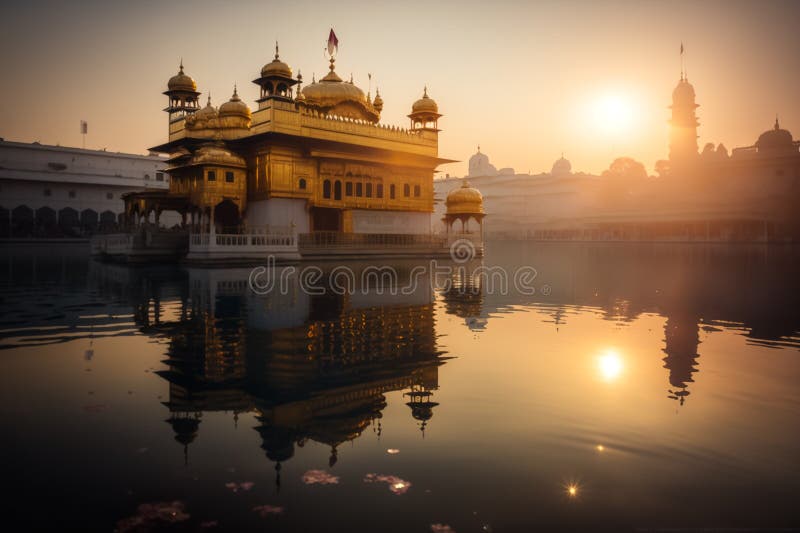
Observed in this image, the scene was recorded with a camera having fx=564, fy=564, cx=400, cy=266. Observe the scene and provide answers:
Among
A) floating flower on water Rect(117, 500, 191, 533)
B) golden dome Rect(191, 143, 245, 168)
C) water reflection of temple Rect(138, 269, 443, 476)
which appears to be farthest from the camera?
golden dome Rect(191, 143, 245, 168)

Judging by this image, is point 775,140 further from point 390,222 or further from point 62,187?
point 62,187

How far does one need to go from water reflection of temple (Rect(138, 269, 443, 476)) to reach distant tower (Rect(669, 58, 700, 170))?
75.3 metres

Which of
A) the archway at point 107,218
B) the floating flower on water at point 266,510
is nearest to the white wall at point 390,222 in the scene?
the floating flower on water at point 266,510

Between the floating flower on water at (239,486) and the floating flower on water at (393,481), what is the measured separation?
2.41ft

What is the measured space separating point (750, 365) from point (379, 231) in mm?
29806

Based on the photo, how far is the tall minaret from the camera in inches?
2975

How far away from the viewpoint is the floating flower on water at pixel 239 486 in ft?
11.6

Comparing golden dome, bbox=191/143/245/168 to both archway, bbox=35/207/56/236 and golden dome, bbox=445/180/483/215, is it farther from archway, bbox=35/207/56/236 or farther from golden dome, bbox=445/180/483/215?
archway, bbox=35/207/56/236

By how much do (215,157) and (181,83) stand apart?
1340 cm

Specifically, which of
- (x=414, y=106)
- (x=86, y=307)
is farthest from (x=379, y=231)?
(x=86, y=307)

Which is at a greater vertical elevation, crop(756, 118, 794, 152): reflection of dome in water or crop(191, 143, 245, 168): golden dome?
crop(756, 118, 794, 152): reflection of dome in water

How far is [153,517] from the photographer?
3186mm

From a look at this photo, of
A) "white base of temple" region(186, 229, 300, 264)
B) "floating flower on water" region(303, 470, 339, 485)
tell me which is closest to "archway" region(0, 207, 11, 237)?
"white base of temple" region(186, 229, 300, 264)

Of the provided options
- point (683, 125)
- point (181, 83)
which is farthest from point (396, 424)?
point (683, 125)
